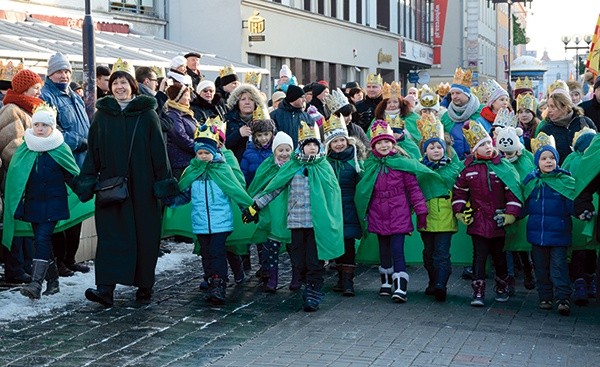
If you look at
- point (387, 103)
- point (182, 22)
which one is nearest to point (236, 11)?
point (182, 22)

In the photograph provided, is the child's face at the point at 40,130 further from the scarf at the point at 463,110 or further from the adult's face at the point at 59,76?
the scarf at the point at 463,110

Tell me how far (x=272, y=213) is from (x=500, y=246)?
2.11 meters

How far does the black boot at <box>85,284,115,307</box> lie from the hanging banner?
55.1 m

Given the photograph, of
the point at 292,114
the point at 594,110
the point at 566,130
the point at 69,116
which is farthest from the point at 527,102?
the point at 69,116

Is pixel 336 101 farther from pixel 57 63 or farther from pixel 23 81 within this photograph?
pixel 23 81

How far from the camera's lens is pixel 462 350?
895cm

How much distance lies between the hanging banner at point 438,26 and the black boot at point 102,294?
55.1 metres

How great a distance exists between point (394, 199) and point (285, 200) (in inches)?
40.0

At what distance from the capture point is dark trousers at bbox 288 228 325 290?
10.8 meters

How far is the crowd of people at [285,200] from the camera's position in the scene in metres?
10.7

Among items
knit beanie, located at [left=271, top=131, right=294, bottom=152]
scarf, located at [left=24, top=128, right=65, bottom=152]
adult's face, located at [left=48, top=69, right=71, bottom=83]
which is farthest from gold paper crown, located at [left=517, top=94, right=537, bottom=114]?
scarf, located at [left=24, top=128, right=65, bottom=152]

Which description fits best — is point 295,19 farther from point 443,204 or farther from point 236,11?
point 443,204

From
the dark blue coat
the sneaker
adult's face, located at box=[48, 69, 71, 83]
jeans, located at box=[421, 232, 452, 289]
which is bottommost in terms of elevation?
the sneaker

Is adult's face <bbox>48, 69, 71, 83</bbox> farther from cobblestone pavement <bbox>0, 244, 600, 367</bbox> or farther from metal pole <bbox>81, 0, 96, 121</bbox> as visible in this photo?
cobblestone pavement <bbox>0, 244, 600, 367</bbox>
